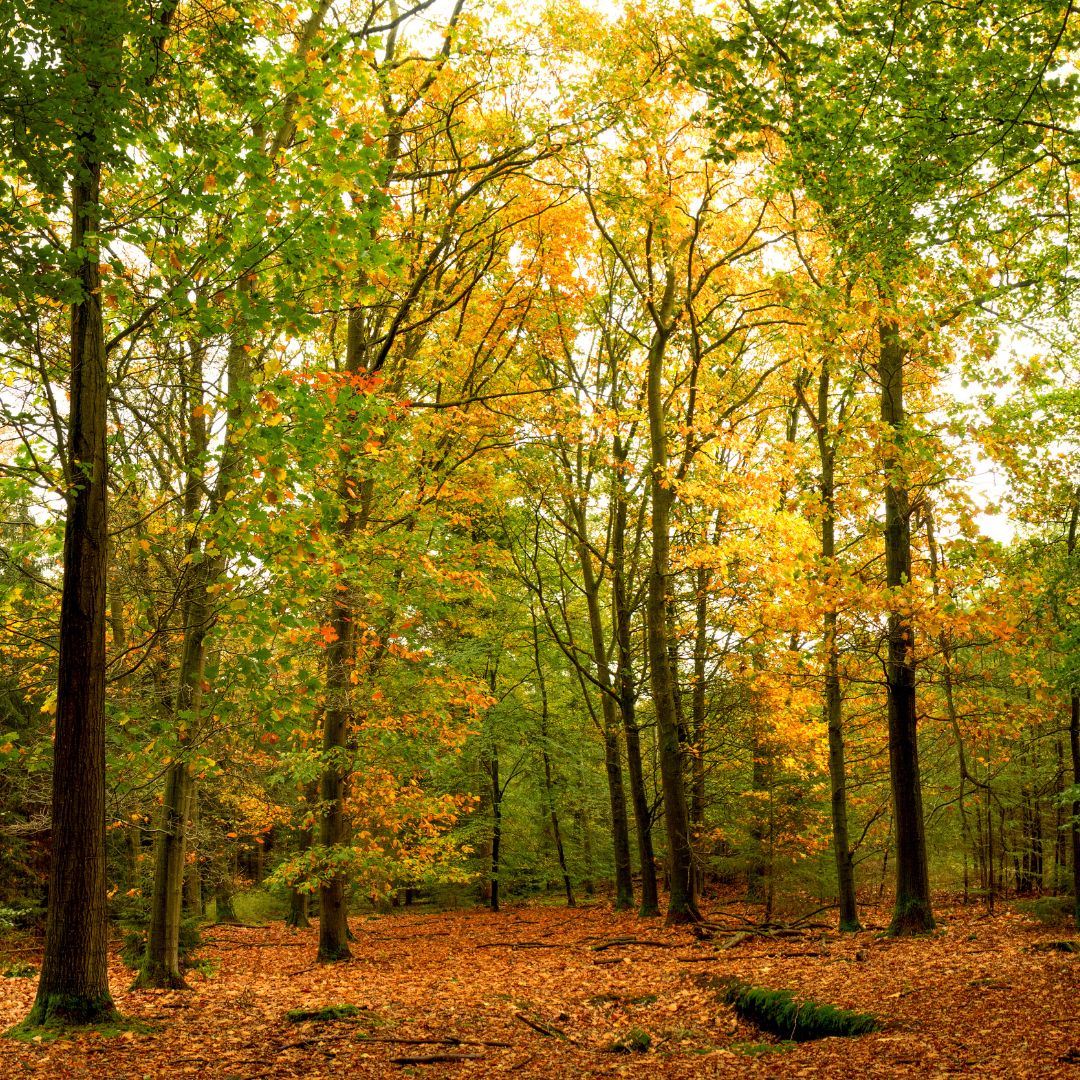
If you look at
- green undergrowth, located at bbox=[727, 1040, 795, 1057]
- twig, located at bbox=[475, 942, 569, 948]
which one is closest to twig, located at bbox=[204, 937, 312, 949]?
twig, located at bbox=[475, 942, 569, 948]

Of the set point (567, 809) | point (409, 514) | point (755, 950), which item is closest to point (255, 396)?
point (409, 514)

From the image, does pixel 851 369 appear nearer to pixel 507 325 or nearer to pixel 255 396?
pixel 507 325

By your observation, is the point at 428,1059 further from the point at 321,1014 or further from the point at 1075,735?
the point at 1075,735

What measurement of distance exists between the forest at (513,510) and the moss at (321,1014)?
9cm

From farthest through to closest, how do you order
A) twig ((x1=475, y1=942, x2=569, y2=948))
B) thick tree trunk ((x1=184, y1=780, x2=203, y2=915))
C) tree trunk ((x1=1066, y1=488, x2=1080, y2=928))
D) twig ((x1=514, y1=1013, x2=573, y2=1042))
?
twig ((x1=475, y1=942, x2=569, y2=948))
thick tree trunk ((x1=184, y1=780, x2=203, y2=915))
tree trunk ((x1=1066, y1=488, x2=1080, y2=928))
twig ((x1=514, y1=1013, x2=573, y2=1042))

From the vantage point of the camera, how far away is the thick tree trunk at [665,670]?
14.2m

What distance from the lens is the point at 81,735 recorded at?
6570mm

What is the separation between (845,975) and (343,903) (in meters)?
7.84

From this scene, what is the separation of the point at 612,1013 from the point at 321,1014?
2.74 m

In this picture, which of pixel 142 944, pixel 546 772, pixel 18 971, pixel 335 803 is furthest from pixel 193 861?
pixel 546 772

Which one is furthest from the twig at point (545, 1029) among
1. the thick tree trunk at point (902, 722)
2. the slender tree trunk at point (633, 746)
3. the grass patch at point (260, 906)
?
the grass patch at point (260, 906)

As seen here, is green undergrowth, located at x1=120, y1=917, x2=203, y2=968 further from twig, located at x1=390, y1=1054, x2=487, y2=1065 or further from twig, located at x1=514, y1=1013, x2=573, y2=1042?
twig, located at x1=390, y1=1054, x2=487, y2=1065

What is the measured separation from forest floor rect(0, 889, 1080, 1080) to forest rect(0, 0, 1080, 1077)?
3.2 inches

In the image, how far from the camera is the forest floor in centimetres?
579
